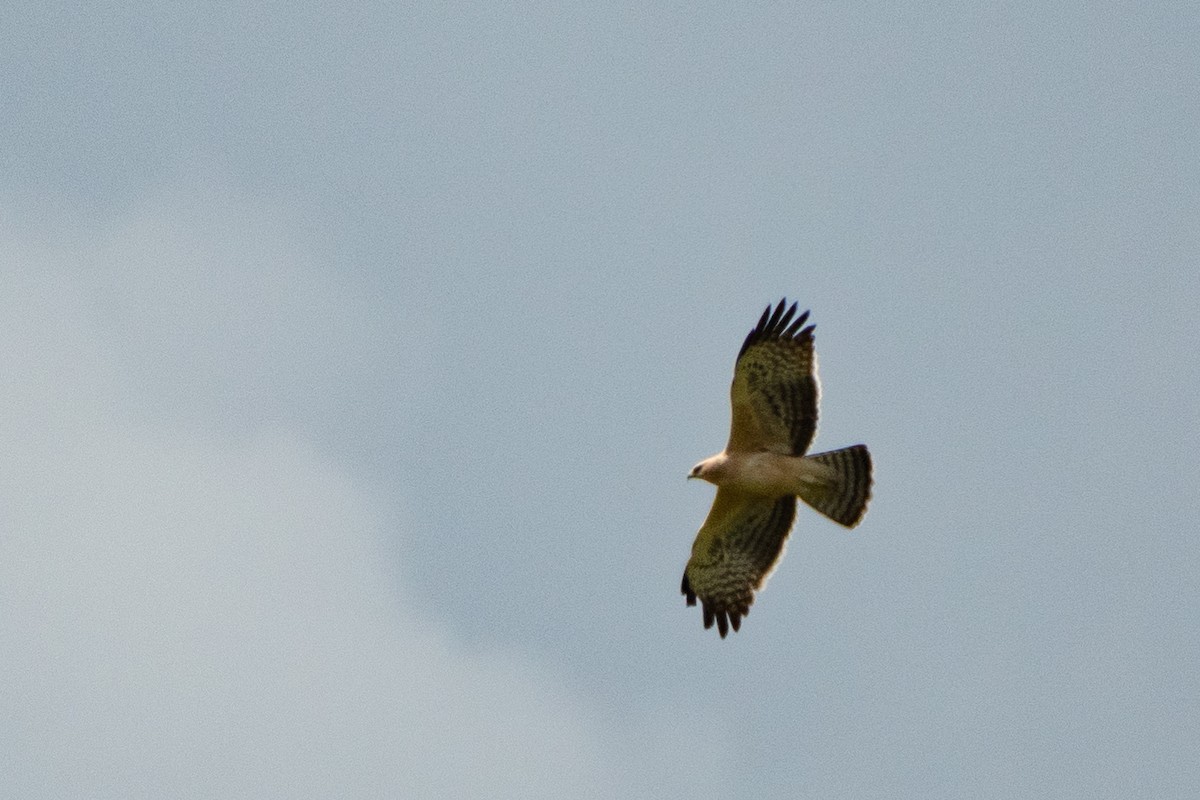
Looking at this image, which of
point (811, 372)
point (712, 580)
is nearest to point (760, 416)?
point (811, 372)

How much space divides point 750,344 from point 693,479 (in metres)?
1.20

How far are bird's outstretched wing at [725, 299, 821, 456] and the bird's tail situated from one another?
0.83 feet

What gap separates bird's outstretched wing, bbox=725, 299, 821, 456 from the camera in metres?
12.7

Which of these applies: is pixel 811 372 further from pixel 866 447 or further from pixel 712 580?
pixel 712 580

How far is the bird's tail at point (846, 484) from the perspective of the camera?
12664mm

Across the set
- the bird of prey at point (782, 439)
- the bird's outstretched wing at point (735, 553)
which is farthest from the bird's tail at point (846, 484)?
the bird's outstretched wing at point (735, 553)

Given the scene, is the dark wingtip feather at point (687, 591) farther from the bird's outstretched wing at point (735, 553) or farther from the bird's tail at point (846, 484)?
the bird's tail at point (846, 484)

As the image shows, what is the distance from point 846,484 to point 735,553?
120cm

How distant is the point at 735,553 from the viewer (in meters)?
→ 13.4

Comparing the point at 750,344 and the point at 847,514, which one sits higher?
the point at 750,344

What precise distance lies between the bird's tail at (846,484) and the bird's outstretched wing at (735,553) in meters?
0.49

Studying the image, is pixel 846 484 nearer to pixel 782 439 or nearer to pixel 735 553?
pixel 782 439

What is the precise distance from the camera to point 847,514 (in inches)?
501

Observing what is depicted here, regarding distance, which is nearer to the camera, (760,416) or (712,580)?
(760,416)
